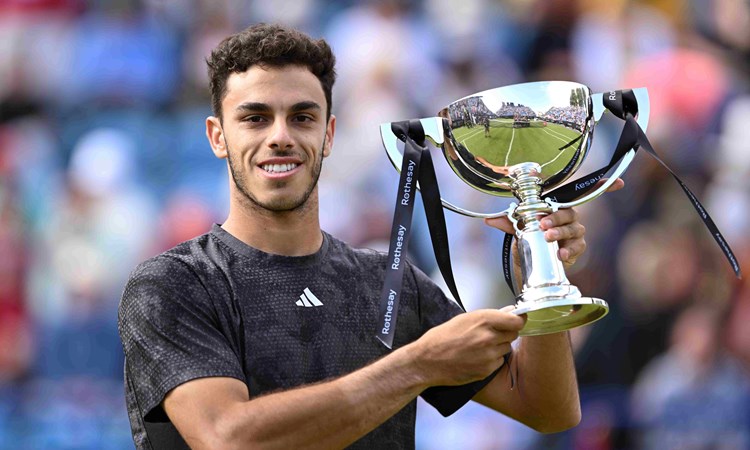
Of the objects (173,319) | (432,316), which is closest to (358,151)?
(432,316)

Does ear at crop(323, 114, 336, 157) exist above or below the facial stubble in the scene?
above

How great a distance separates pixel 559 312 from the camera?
2525mm

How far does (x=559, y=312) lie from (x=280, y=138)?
0.82 m

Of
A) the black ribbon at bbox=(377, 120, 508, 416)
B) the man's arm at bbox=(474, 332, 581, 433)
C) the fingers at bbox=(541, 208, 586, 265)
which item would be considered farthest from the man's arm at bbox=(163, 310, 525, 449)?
the man's arm at bbox=(474, 332, 581, 433)

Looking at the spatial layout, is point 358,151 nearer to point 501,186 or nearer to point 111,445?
point 111,445

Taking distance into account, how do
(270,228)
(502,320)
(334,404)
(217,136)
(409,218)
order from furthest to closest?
(217,136) < (270,228) < (409,218) < (334,404) < (502,320)

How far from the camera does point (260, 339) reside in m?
2.76

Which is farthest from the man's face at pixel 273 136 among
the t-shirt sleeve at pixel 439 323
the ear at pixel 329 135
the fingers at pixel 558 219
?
the fingers at pixel 558 219

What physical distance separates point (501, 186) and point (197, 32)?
15.0ft

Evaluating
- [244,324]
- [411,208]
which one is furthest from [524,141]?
[244,324]

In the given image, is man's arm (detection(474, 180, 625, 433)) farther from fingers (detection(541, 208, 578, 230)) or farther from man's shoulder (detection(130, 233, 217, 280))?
man's shoulder (detection(130, 233, 217, 280))

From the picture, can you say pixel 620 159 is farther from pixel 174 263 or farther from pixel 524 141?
pixel 174 263

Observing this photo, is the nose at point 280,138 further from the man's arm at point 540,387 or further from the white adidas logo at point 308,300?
the man's arm at point 540,387

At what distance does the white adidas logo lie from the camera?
2.87 metres
